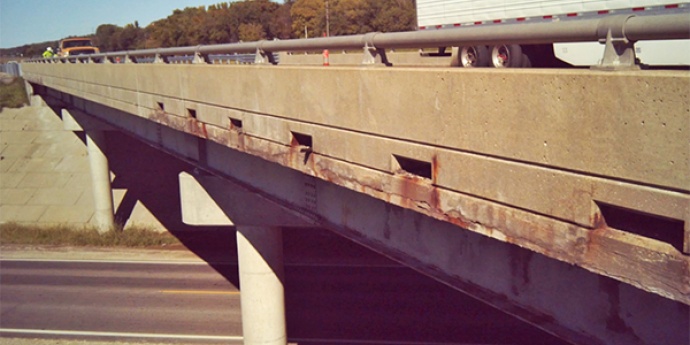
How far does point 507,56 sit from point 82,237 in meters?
28.9

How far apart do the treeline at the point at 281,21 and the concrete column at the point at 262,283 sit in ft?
20.0

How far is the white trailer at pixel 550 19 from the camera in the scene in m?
8.83

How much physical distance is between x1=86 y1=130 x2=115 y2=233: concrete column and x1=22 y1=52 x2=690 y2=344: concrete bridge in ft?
90.0

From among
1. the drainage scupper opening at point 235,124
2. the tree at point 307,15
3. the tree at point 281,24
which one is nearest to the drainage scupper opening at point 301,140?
the drainage scupper opening at point 235,124

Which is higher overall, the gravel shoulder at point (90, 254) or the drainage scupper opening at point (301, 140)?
the drainage scupper opening at point (301, 140)

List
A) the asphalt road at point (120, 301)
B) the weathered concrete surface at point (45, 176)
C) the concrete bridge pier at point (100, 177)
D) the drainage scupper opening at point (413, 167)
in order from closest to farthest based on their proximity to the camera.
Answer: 1. the drainage scupper opening at point (413, 167)
2. the asphalt road at point (120, 301)
3. the concrete bridge pier at point (100, 177)
4. the weathered concrete surface at point (45, 176)

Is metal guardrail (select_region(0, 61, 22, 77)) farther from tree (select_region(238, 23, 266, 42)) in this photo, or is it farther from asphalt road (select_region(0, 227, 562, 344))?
asphalt road (select_region(0, 227, 562, 344))

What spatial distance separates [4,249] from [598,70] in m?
33.6

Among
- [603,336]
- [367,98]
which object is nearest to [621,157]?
[603,336]

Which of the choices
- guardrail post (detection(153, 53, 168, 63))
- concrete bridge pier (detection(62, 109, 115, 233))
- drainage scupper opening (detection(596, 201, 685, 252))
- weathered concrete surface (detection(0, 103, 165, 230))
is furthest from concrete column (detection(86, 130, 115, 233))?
drainage scupper opening (detection(596, 201, 685, 252))

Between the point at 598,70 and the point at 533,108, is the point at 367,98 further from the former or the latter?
the point at 598,70

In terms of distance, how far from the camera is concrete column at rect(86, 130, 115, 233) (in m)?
34.5

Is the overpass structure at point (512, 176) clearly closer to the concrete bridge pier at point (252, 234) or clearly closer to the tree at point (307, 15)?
the concrete bridge pier at point (252, 234)

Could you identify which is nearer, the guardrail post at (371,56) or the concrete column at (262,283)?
the guardrail post at (371,56)
